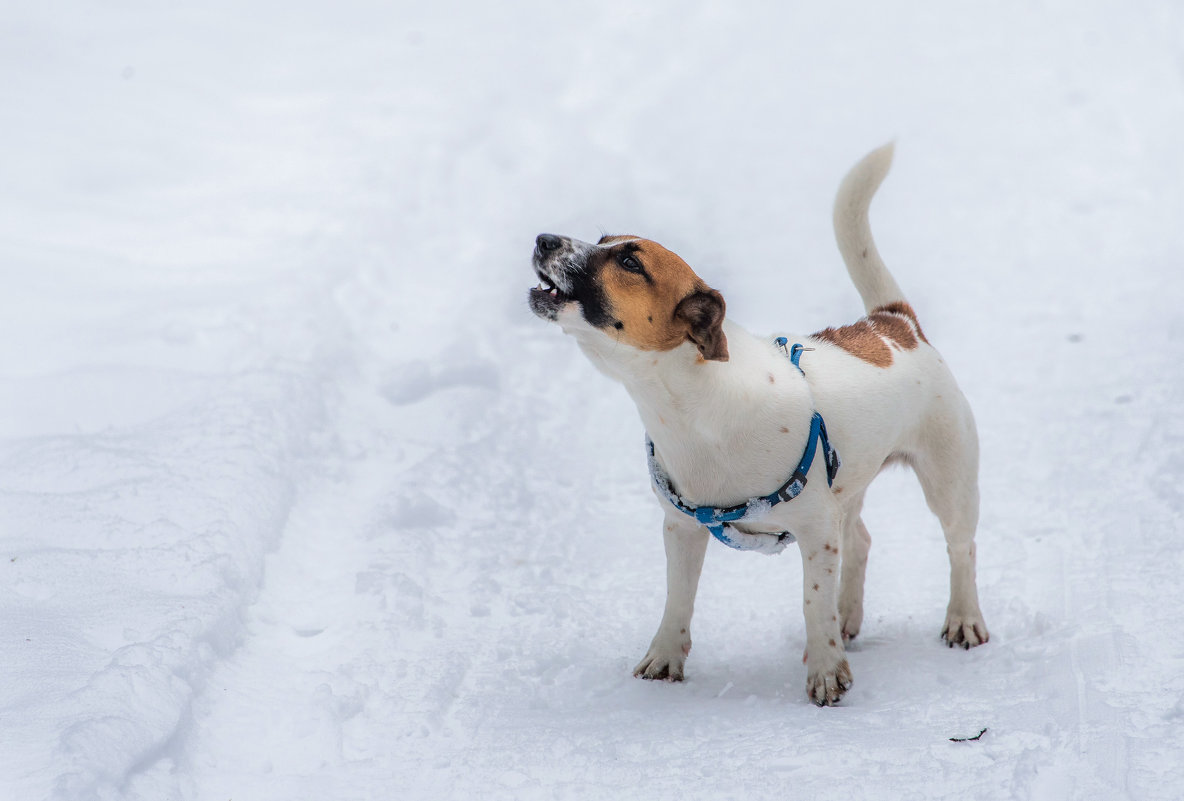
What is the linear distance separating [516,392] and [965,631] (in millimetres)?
3106

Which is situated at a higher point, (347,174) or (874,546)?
(347,174)

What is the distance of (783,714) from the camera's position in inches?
141

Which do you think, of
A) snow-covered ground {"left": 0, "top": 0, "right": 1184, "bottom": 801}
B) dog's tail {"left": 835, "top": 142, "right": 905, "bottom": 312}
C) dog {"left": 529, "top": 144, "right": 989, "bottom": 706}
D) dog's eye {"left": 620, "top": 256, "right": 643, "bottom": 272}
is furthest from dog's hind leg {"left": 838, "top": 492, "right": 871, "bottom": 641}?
dog's eye {"left": 620, "top": 256, "right": 643, "bottom": 272}

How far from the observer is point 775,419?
356cm

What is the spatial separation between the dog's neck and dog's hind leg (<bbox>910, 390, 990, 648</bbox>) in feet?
2.40

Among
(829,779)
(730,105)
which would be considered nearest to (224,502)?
(829,779)

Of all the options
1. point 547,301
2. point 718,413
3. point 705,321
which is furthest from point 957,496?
point 547,301

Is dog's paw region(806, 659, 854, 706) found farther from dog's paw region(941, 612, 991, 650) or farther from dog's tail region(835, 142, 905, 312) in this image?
dog's tail region(835, 142, 905, 312)

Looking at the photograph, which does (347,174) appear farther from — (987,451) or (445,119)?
(987,451)

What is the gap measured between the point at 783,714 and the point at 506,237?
5.32 meters

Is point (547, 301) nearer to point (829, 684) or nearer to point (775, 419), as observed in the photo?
point (775, 419)

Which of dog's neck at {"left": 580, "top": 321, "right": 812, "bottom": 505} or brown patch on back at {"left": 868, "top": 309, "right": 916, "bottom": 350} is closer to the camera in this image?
dog's neck at {"left": 580, "top": 321, "right": 812, "bottom": 505}

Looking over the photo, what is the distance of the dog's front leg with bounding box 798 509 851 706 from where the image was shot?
12.1 feet

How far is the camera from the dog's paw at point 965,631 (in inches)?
162
